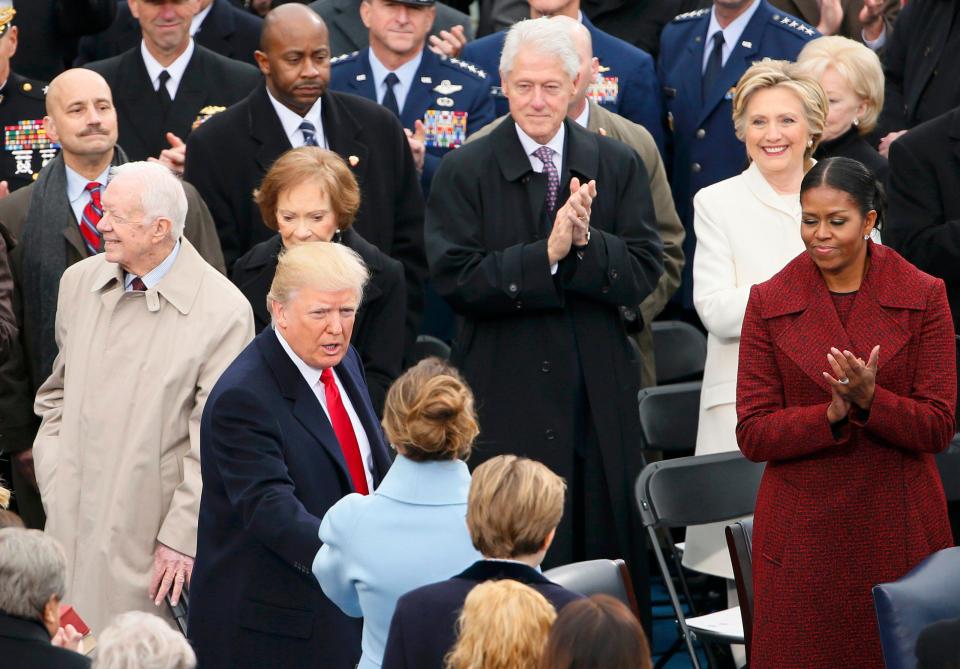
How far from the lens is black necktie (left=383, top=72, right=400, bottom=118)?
24.0 feet

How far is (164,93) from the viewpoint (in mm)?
7090

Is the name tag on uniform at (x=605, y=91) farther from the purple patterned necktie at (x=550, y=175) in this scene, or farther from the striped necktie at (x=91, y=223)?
the striped necktie at (x=91, y=223)

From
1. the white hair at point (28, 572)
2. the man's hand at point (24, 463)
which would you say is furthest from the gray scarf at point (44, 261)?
the white hair at point (28, 572)

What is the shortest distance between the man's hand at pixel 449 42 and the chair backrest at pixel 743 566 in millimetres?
3211

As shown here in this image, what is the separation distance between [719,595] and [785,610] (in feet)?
6.87

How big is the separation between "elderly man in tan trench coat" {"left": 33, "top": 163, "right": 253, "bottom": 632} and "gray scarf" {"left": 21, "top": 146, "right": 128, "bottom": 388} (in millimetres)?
762

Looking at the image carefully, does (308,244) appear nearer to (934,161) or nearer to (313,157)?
(313,157)

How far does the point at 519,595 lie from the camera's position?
10.5 feet

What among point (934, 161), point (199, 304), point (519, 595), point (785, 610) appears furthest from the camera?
point (934, 161)

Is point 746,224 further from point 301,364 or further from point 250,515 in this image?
point 250,515

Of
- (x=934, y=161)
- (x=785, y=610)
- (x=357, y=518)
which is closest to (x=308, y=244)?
(x=357, y=518)

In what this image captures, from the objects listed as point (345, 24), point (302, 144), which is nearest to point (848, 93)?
point (302, 144)

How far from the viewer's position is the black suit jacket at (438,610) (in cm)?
347

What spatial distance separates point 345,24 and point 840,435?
4.27 m
